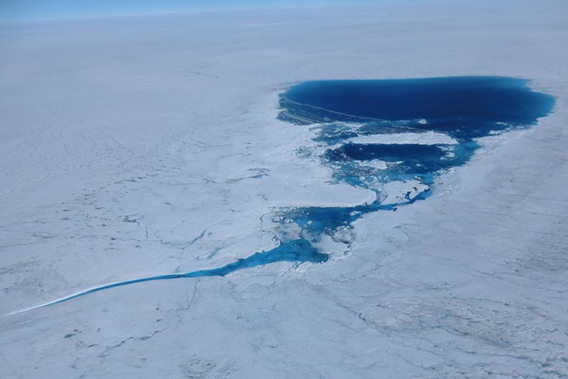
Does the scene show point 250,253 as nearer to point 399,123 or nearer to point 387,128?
point 387,128

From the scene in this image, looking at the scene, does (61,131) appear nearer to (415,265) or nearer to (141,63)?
(415,265)

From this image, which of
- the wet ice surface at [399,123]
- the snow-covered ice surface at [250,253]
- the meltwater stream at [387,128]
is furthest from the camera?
the wet ice surface at [399,123]

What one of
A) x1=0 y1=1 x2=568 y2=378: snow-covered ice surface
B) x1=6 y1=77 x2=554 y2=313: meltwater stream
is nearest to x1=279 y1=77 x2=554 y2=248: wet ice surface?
x1=6 y1=77 x2=554 y2=313: meltwater stream

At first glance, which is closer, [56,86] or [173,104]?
[173,104]

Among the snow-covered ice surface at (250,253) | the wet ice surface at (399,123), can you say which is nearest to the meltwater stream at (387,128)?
the wet ice surface at (399,123)

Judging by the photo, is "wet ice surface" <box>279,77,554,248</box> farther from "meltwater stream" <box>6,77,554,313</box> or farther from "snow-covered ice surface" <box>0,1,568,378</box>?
"snow-covered ice surface" <box>0,1,568,378</box>

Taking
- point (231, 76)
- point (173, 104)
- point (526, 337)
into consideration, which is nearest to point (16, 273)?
point (526, 337)

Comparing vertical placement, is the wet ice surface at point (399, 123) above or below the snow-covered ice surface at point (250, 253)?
above

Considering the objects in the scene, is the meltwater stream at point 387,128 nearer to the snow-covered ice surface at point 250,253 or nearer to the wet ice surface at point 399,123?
the wet ice surface at point 399,123
